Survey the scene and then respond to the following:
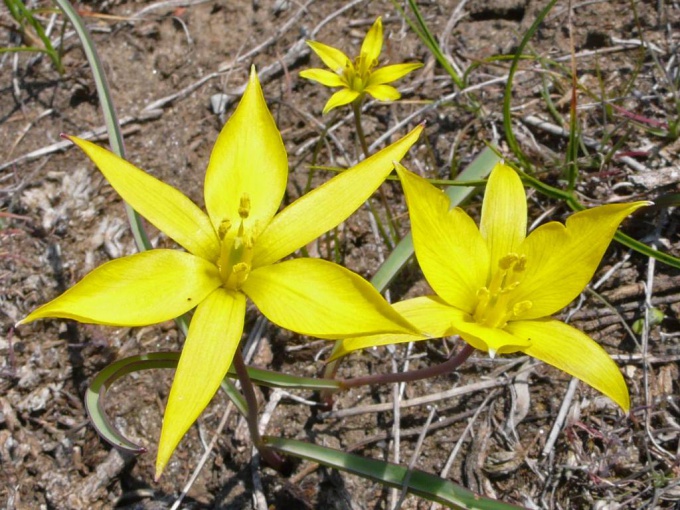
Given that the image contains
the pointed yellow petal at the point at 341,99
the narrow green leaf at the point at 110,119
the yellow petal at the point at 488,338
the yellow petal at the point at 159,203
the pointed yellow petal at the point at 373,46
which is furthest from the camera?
the pointed yellow petal at the point at 373,46

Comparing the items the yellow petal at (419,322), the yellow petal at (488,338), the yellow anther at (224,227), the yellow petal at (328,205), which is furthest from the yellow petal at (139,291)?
the yellow petal at (488,338)

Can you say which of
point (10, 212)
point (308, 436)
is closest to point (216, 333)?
point (308, 436)

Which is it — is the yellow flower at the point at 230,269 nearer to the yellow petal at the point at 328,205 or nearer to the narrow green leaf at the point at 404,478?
the yellow petal at the point at 328,205

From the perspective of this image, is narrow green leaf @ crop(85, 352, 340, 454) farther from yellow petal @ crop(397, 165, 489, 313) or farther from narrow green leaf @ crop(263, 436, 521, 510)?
yellow petal @ crop(397, 165, 489, 313)

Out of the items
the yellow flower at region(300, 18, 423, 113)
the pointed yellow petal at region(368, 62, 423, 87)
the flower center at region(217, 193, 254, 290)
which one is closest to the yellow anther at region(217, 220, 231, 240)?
the flower center at region(217, 193, 254, 290)

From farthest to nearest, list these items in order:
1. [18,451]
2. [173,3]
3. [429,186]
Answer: [173,3], [18,451], [429,186]

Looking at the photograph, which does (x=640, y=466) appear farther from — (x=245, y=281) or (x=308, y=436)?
(x=245, y=281)
